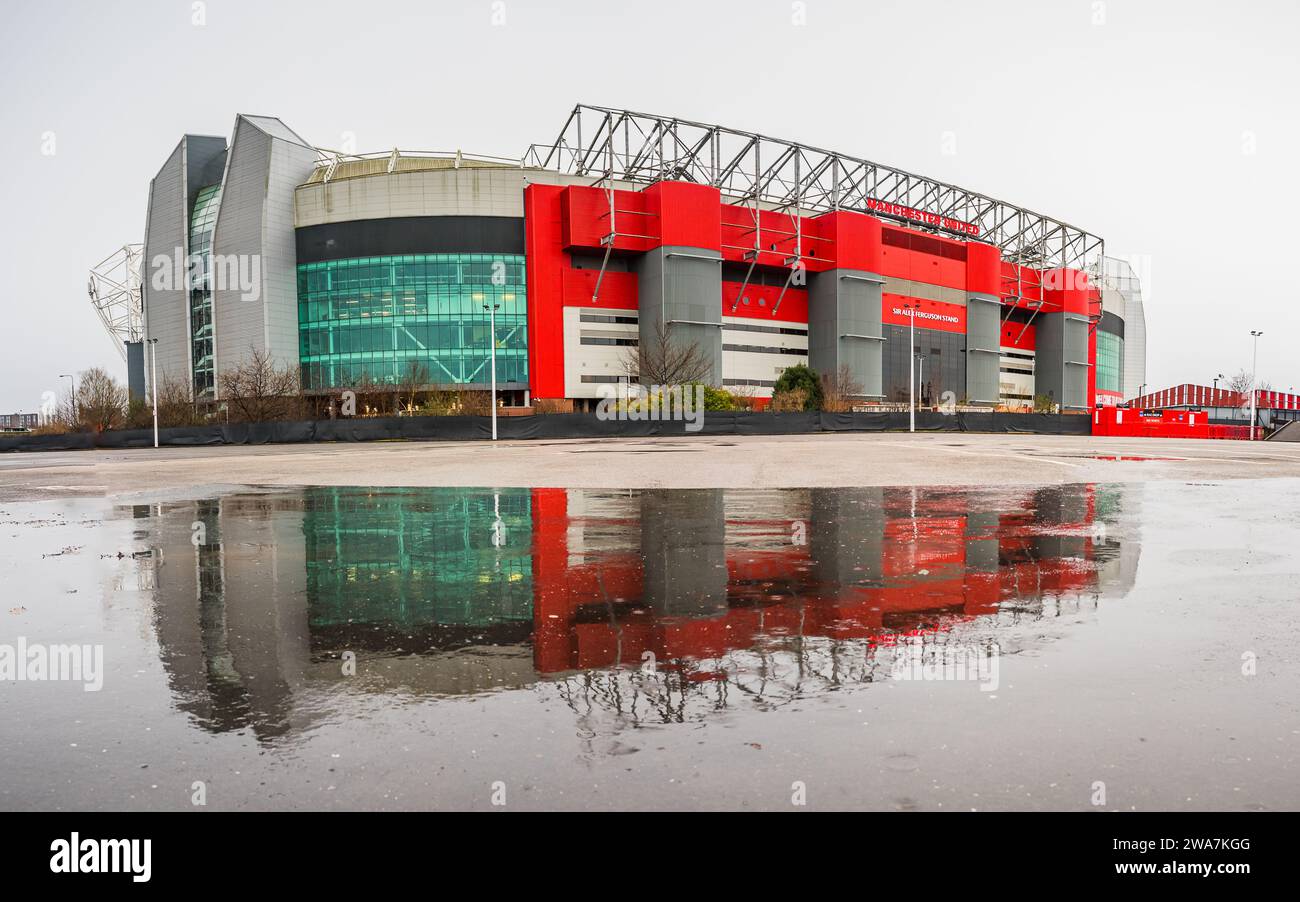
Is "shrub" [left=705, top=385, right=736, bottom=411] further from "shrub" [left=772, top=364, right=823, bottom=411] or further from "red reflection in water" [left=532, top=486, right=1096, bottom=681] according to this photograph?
"red reflection in water" [left=532, top=486, right=1096, bottom=681]

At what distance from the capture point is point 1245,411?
376 ft

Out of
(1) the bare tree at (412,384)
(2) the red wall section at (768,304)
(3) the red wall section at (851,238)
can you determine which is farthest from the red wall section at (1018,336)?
(1) the bare tree at (412,384)

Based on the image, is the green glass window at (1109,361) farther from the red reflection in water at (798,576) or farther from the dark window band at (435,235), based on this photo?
the red reflection in water at (798,576)

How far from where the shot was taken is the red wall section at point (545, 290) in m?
72.1

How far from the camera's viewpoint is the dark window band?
73.5 metres

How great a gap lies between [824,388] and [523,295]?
2984 cm

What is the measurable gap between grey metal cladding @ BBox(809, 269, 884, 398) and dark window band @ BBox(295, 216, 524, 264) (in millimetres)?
31362

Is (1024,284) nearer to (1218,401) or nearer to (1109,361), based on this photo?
(1109,361)

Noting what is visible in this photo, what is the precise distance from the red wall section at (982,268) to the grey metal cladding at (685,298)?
1482 inches

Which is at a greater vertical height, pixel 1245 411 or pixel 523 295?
pixel 523 295

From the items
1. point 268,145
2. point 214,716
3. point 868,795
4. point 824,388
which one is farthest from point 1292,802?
point 268,145

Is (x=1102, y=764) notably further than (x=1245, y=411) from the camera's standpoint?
No
